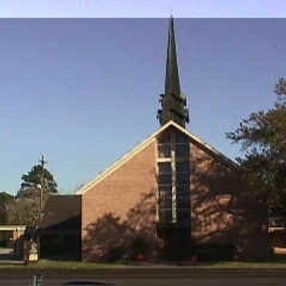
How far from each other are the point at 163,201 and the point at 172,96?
72.4 ft

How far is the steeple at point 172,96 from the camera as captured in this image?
76.1 meters

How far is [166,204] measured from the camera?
61.1 metres

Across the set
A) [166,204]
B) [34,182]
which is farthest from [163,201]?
[34,182]

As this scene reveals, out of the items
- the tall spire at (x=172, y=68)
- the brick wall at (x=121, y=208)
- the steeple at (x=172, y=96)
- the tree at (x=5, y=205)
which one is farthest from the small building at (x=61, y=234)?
the tree at (x=5, y=205)

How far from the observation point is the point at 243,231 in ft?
196

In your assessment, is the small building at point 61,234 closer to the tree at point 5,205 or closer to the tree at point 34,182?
the tree at point 5,205

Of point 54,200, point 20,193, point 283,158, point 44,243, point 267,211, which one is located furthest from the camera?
point 20,193

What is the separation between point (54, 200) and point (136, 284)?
5234 cm

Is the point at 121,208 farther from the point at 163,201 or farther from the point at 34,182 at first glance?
the point at 34,182

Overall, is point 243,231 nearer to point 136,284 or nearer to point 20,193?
point 136,284

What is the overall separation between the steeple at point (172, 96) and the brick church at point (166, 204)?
31.4 feet

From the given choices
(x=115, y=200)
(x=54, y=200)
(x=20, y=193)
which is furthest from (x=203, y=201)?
(x=20, y=193)

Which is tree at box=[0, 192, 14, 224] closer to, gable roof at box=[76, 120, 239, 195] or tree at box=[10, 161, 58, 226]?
tree at box=[10, 161, 58, 226]

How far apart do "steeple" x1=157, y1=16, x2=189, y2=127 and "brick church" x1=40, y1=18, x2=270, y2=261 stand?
957cm
